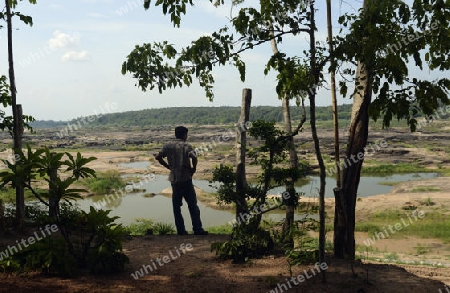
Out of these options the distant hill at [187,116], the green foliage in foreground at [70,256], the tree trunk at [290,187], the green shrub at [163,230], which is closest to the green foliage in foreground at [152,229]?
the green shrub at [163,230]

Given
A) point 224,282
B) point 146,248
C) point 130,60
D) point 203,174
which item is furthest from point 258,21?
point 203,174

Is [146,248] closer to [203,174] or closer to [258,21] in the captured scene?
[258,21]

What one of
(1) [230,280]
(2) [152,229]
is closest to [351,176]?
(1) [230,280]

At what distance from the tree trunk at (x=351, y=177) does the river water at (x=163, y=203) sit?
23.2 ft

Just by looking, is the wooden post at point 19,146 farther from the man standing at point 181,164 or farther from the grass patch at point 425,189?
the grass patch at point 425,189

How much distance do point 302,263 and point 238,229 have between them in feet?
3.63

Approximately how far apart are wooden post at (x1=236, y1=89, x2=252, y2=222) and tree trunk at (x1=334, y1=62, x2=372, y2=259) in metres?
1.49

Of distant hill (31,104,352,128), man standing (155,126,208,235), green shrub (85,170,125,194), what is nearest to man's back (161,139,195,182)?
man standing (155,126,208,235)

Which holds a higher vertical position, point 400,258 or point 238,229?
point 238,229

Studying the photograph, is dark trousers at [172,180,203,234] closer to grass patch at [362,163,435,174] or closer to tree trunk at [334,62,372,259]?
tree trunk at [334,62,372,259]

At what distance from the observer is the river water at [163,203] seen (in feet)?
57.7

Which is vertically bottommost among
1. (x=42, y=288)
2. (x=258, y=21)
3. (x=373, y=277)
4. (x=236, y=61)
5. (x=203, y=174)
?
(x=203, y=174)

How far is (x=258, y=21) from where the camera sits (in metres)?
4.32

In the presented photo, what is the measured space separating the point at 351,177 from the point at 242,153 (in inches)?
72.4
